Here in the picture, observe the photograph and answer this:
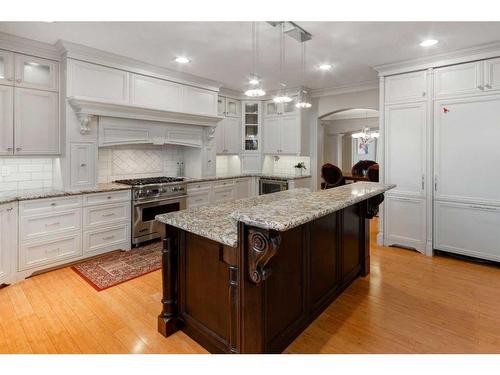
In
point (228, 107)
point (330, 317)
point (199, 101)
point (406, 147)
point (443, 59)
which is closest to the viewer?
point (330, 317)

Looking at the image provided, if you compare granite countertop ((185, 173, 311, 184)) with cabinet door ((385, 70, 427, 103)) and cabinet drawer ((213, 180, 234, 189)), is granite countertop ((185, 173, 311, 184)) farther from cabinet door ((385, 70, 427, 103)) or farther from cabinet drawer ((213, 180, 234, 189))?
cabinet door ((385, 70, 427, 103))

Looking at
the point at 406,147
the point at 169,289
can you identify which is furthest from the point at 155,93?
the point at 406,147

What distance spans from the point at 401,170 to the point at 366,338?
2.76 metres

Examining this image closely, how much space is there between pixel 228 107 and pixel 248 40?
8.76 feet

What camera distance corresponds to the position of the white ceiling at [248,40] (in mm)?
3057


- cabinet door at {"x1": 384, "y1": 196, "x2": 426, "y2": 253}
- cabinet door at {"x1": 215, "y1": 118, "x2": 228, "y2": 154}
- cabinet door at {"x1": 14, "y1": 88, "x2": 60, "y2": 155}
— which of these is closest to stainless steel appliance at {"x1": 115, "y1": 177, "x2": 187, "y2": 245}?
cabinet door at {"x1": 14, "y1": 88, "x2": 60, "y2": 155}

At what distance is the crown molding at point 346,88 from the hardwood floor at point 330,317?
3.28 meters

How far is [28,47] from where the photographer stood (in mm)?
3412

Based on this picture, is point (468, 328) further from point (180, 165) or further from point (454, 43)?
point (180, 165)

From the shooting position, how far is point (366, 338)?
89.0 inches

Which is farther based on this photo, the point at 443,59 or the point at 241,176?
the point at 241,176

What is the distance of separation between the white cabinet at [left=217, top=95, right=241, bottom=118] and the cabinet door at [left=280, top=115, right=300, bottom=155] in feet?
3.16

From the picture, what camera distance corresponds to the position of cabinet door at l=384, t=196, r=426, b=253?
13.7 ft

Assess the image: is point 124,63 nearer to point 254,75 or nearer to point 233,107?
point 254,75
